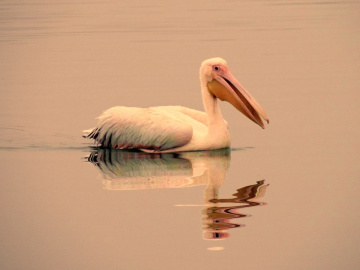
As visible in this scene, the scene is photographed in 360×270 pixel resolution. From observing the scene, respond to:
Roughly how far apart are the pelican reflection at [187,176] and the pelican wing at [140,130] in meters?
0.10

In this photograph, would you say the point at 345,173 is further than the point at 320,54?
No

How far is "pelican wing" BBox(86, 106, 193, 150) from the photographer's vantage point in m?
9.55

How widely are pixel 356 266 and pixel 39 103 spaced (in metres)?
7.02

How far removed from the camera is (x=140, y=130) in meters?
9.75

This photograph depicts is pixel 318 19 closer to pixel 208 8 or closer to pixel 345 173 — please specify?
pixel 208 8

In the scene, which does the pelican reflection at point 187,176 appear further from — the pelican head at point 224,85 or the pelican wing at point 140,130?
the pelican head at point 224,85

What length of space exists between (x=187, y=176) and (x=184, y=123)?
3.67ft

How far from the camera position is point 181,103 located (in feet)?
39.9

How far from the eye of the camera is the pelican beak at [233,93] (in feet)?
32.1

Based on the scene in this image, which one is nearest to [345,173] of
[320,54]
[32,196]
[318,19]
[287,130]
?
[287,130]

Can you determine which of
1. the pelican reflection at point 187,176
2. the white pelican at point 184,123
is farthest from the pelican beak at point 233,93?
the pelican reflection at point 187,176

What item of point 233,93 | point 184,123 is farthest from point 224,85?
point 184,123

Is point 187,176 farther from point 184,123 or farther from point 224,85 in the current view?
point 224,85

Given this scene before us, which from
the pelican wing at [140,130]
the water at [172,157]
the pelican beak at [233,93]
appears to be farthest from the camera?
the pelican beak at [233,93]
